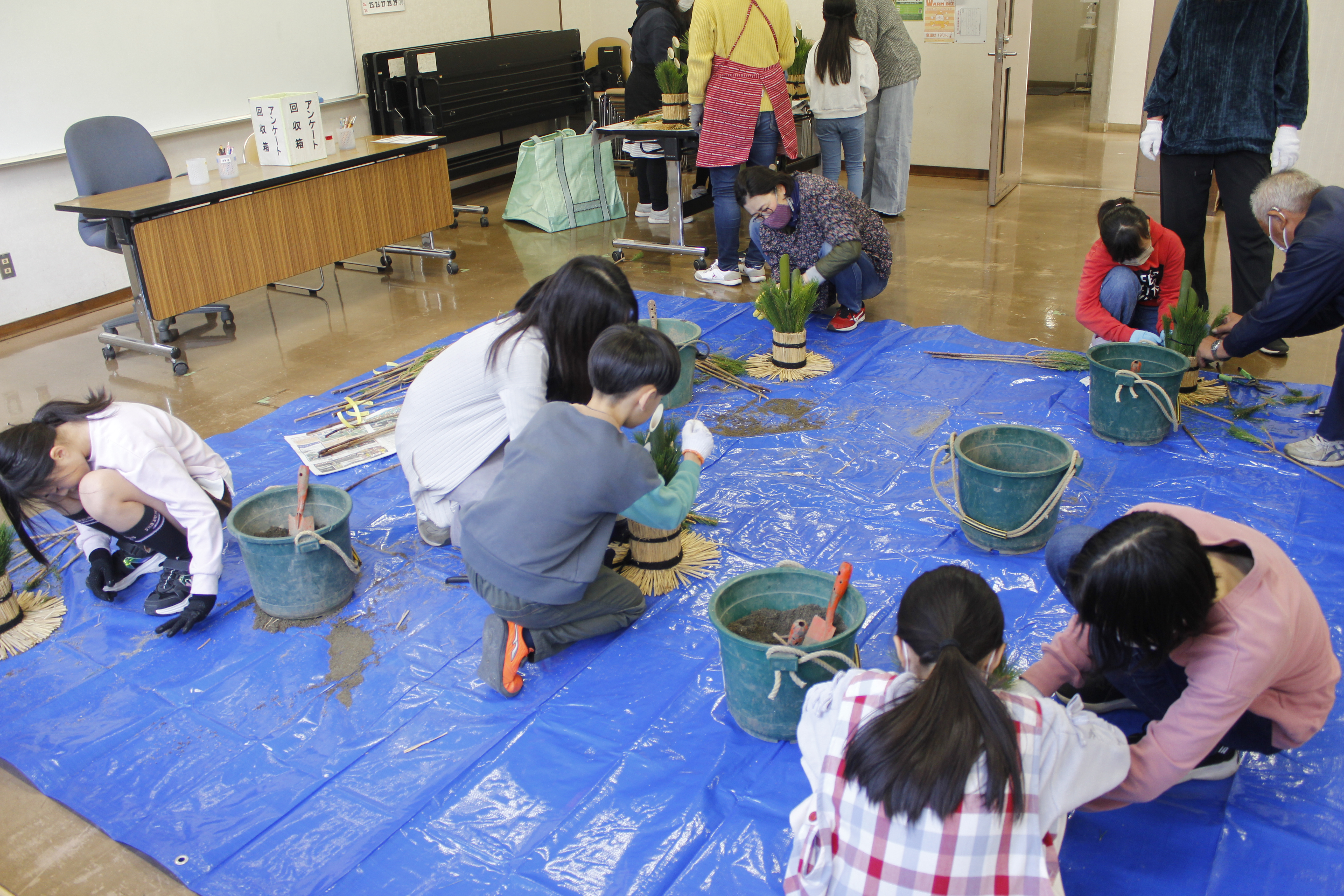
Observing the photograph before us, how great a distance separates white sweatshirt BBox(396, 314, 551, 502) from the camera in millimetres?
2391

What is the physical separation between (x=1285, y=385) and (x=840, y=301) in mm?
1735

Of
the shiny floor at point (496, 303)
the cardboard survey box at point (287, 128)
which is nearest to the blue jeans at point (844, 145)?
the shiny floor at point (496, 303)

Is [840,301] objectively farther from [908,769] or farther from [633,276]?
[908,769]

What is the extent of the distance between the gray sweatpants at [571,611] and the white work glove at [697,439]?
1.24 ft

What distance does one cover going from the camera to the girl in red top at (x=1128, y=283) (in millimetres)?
3385

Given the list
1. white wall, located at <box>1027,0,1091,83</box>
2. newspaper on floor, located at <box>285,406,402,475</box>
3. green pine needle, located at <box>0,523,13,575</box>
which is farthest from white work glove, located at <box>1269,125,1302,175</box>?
white wall, located at <box>1027,0,1091,83</box>

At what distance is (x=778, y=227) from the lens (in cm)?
416

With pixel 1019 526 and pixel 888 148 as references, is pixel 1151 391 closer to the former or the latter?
pixel 1019 526

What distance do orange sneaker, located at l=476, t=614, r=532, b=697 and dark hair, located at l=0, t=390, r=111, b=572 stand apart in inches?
45.7

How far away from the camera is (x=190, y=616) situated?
8.18 feet

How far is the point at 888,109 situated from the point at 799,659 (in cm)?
510

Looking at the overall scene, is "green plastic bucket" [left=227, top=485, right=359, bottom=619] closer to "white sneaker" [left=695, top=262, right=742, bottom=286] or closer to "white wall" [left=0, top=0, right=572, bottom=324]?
"white sneaker" [left=695, top=262, right=742, bottom=286]

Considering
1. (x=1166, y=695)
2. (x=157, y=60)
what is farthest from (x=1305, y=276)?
(x=157, y=60)

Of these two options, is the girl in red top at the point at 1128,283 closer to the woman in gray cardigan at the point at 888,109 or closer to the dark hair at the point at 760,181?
the dark hair at the point at 760,181
